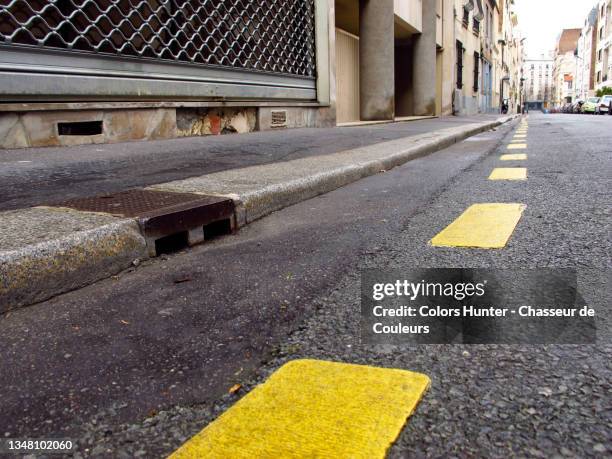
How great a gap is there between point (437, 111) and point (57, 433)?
1946 centimetres

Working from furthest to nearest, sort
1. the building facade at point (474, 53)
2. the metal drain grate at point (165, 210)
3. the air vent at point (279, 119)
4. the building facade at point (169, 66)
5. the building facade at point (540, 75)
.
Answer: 1. the building facade at point (540, 75)
2. the building facade at point (474, 53)
3. the air vent at point (279, 119)
4. the building facade at point (169, 66)
5. the metal drain grate at point (165, 210)

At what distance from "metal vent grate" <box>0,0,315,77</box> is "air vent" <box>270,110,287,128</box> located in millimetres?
648

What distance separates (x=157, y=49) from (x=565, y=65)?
136m

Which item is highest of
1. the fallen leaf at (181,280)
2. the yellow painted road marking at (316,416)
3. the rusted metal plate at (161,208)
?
the rusted metal plate at (161,208)

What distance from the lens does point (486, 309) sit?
1526 mm

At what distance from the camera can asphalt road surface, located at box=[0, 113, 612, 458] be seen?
102 cm

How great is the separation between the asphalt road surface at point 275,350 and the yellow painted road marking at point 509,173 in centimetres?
145

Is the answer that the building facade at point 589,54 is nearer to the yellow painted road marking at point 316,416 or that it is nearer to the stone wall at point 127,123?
the stone wall at point 127,123

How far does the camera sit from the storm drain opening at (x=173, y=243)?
2.31 m

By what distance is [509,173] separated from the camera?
4320mm

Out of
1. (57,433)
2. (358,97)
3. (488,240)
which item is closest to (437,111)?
(358,97)

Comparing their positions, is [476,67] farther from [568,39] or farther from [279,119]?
[568,39]

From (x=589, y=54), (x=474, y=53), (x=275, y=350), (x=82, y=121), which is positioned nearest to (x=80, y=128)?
(x=82, y=121)

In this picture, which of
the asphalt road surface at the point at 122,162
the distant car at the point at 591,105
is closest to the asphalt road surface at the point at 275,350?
the asphalt road surface at the point at 122,162
